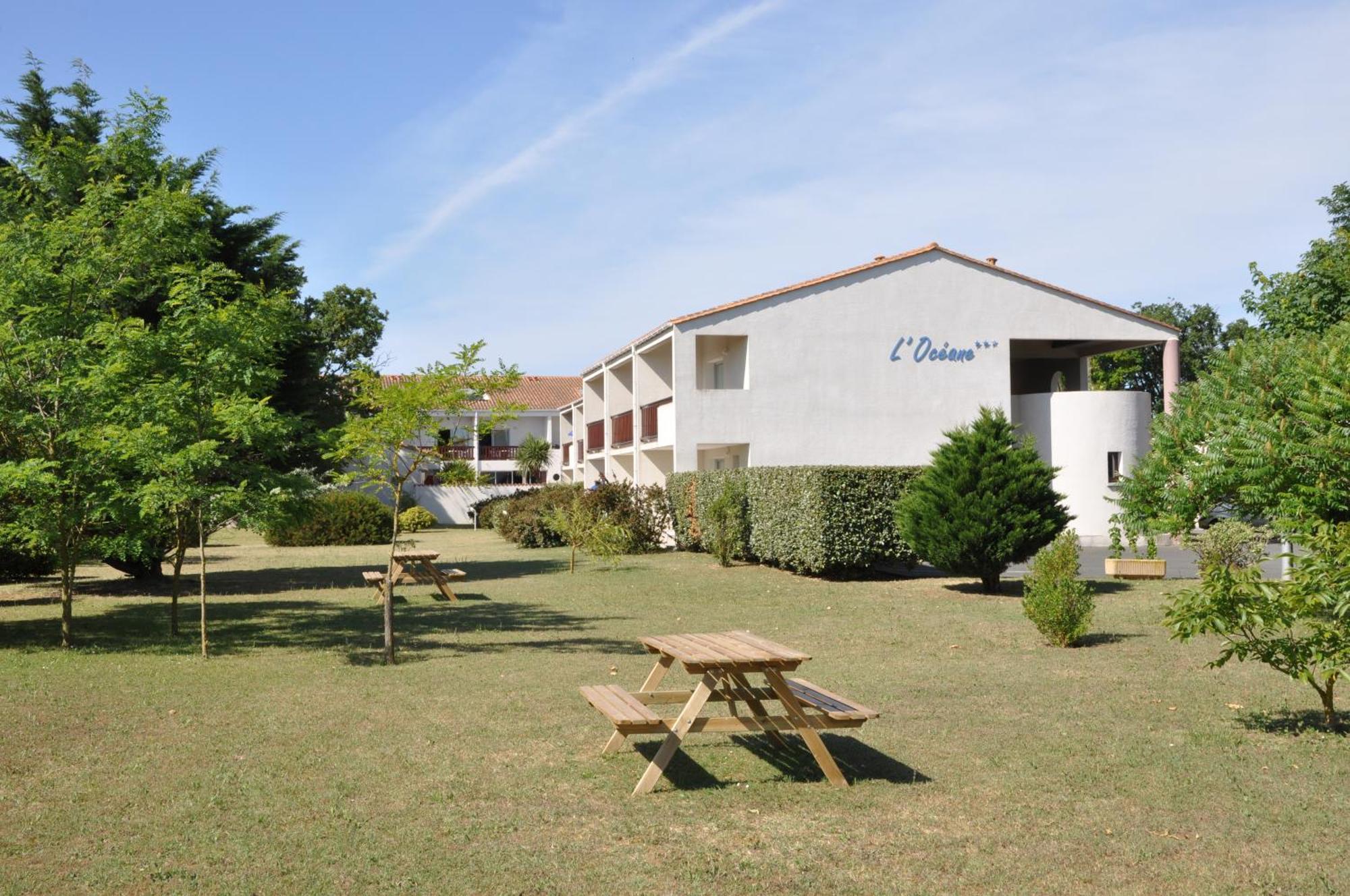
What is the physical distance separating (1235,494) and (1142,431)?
19.6 metres

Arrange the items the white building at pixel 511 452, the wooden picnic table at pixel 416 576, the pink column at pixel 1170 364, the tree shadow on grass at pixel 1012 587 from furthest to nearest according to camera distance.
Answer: the white building at pixel 511 452 < the pink column at pixel 1170 364 < the tree shadow on grass at pixel 1012 587 < the wooden picnic table at pixel 416 576

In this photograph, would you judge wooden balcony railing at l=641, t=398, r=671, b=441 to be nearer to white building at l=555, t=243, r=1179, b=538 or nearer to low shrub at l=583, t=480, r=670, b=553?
white building at l=555, t=243, r=1179, b=538

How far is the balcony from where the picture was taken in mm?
37719

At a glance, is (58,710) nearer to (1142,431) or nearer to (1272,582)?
(1272,582)

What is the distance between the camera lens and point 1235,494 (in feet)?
39.0

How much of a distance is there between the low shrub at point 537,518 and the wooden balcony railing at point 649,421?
103 inches

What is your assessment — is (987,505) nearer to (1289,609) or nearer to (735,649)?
(1289,609)

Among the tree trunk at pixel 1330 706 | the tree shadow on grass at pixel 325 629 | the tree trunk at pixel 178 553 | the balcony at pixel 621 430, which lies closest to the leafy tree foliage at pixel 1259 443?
the tree trunk at pixel 1330 706

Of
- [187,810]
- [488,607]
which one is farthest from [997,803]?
[488,607]

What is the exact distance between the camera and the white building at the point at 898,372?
29812 mm

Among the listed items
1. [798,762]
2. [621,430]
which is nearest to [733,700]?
[798,762]

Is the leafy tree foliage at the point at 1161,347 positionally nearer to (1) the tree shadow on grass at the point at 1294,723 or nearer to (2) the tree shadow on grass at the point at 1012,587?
(2) the tree shadow on grass at the point at 1012,587

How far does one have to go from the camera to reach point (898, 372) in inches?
1203

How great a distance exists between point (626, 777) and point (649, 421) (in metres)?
26.8
